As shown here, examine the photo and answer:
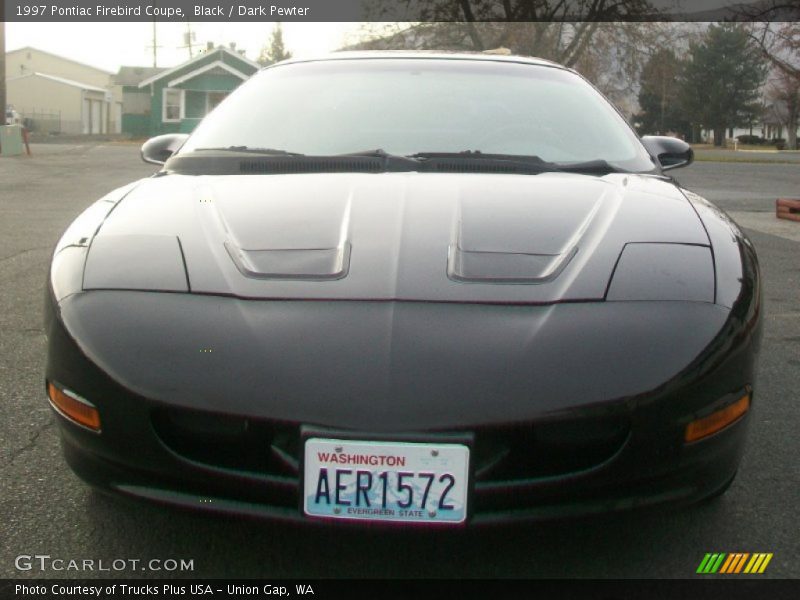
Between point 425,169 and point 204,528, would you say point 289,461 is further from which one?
point 425,169

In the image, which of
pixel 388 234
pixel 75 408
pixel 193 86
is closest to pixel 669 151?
pixel 388 234

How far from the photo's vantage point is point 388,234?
6.62ft

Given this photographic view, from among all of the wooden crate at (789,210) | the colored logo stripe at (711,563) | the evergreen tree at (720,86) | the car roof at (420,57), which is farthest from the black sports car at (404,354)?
the evergreen tree at (720,86)

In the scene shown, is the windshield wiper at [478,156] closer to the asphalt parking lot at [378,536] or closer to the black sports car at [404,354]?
the black sports car at [404,354]

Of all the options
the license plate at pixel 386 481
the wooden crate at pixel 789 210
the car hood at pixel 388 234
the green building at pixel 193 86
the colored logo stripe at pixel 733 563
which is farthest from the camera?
the green building at pixel 193 86

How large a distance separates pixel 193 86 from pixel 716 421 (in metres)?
39.1

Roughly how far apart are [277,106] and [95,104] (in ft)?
213

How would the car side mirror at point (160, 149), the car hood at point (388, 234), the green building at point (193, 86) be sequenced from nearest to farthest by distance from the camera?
1. the car hood at point (388, 234)
2. the car side mirror at point (160, 149)
3. the green building at point (193, 86)

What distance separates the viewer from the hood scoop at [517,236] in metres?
1.86

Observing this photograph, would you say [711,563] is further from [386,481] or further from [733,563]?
[386,481]

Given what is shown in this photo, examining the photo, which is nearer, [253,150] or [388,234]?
[388,234]

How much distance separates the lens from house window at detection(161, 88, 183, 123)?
38594mm

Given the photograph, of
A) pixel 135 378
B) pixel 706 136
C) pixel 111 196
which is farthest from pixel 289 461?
pixel 706 136

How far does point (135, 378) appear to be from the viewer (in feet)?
5.50
